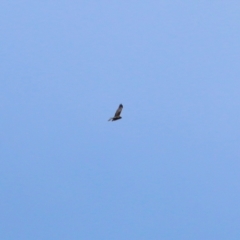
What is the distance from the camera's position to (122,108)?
76.9 metres
